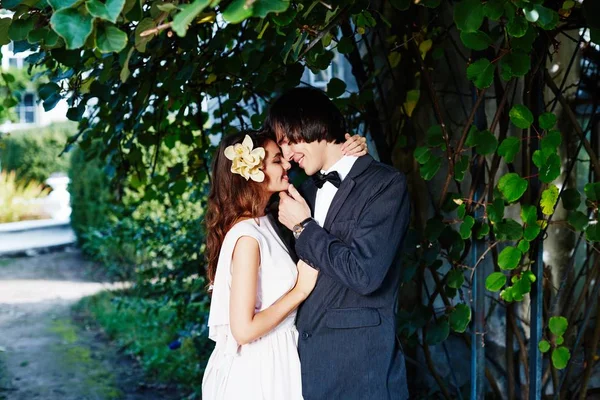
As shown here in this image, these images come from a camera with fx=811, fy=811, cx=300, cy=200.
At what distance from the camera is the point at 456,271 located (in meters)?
2.69

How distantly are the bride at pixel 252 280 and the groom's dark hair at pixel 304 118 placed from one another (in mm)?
66

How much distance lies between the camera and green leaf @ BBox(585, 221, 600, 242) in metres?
2.32

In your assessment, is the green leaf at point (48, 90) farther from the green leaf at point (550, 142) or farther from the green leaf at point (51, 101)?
the green leaf at point (550, 142)

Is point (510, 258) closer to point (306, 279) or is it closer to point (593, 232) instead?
point (593, 232)

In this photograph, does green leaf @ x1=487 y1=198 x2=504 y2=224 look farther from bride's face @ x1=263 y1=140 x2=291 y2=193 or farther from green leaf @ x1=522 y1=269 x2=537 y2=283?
bride's face @ x1=263 y1=140 x2=291 y2=193

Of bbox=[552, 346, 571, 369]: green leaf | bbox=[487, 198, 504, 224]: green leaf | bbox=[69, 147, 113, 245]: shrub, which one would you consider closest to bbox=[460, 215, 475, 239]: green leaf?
bbox=[487, 198, 504, 224]: green leaf

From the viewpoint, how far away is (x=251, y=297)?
7.15 feet

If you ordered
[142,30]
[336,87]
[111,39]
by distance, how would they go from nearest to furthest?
[111,39], [142,30], [336,87]

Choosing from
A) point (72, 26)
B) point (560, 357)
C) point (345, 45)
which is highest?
point (345, 45)

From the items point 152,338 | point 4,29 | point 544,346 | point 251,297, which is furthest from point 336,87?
point 152,338

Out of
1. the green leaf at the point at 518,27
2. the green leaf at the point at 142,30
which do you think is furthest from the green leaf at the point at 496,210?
the green leaf at the point at 142,30

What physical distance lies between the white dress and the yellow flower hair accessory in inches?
6.3

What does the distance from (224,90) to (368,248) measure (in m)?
1.24

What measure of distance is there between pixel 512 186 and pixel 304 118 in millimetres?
623
